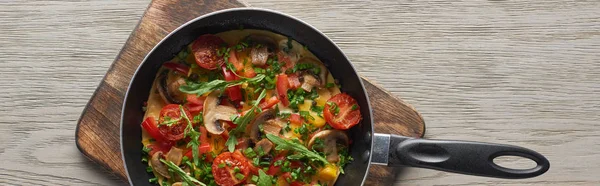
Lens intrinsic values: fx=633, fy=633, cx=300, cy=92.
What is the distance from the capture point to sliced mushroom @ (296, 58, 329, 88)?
3279mm

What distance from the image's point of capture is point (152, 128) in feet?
10.7

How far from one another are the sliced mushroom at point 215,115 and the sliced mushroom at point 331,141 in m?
0.45

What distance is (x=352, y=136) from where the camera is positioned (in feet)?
11.1

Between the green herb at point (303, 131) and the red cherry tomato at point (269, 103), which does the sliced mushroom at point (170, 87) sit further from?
the green herb at point (303, 131)

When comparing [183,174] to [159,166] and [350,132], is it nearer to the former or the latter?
[159,166]

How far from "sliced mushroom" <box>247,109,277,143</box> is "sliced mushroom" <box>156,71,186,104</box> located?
404 mm

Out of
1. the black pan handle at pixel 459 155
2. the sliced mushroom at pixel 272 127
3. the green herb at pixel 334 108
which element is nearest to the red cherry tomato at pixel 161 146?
the sliced mushroom at pixel 272 127

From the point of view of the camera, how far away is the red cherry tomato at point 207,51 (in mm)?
3256

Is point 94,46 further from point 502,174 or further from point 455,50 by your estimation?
point 502,174

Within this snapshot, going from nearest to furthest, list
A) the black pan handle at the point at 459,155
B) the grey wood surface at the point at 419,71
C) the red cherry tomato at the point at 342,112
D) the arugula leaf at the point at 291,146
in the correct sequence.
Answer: the black pan handle at the point at 459,155 → the arugula leaf at the point at 291,146 → the red cherry tomato at the point at 342,112 → the grey wood surface at the point at 419,71

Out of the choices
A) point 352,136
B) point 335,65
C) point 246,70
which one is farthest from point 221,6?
point 352,136

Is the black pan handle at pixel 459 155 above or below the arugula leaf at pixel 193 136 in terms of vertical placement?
above

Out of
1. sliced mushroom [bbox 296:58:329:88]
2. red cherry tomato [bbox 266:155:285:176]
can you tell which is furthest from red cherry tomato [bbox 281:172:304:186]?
sliced mushroom [bbox 296:58:329:88]

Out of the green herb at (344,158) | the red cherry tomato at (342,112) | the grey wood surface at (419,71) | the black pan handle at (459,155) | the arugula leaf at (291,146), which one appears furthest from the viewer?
the grey wood surface at (419,71)
